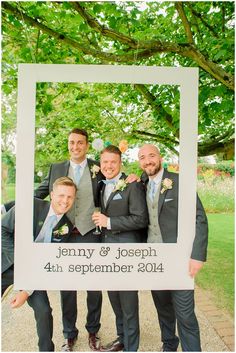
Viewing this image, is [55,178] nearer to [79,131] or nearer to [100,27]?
[79,131]

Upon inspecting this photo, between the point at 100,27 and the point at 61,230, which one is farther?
the point at 100,27

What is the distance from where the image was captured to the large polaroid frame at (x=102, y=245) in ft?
5.29

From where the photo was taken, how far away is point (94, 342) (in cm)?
208

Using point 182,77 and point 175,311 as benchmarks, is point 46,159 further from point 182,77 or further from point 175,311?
point 175,311

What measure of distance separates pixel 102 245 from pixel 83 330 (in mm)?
785

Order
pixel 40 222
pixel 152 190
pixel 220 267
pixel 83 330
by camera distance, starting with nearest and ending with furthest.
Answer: pixel 40 222 < pixel 152 190 < pixel 83 330 < pixel 220 267

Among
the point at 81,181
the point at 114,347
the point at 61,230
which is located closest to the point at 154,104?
the point at 81,181

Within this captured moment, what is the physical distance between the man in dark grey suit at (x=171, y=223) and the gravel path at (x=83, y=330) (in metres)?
0.39

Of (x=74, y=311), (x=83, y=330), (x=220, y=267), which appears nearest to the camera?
(x=74, y=311)

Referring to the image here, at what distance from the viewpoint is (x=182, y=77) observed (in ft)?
5.44

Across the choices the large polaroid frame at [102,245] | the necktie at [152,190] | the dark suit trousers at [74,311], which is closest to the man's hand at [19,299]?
the large polaroid frame at [102,245]

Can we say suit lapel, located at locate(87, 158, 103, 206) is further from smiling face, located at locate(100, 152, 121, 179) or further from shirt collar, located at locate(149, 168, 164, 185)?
shirt collar, located at locate(149, 168, 164, 185)

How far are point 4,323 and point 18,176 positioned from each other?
159 cm

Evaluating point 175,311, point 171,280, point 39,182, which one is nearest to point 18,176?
point 39,182
